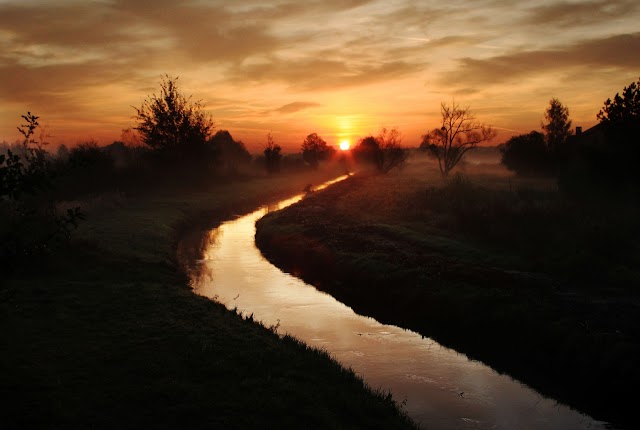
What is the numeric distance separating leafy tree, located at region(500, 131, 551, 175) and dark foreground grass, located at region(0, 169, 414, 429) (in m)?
66.8

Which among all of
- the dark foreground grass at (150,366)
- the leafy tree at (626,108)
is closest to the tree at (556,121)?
the leafy tree at (626,108)

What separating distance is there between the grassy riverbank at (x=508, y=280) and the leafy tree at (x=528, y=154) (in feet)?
128

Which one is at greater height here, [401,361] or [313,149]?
[313,149]

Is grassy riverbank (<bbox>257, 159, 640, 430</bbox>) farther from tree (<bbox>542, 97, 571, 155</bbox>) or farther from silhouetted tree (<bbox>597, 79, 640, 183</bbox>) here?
tree (<bbox>542, 97, 571, 155</bbox>)

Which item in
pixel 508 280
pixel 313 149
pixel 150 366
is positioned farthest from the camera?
pixel 313 149

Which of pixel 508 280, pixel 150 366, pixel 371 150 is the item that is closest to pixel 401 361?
pixel 508 280

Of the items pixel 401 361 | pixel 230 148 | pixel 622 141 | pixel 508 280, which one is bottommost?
pixel 401 361

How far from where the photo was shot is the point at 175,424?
928 cm

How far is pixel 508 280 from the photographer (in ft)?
67.1

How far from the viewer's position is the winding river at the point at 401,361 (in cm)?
1239

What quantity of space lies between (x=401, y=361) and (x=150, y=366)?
26.2 ft

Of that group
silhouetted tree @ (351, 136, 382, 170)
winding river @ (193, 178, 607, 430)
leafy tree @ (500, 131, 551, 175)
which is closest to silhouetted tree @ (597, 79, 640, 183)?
winding river @ (193, 178, 607, 430)

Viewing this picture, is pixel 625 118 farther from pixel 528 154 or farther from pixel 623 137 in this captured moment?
pixel 528 154

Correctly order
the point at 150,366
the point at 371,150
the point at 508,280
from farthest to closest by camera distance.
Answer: the point at 371,150
the point at 508,280
the point at 150,366
